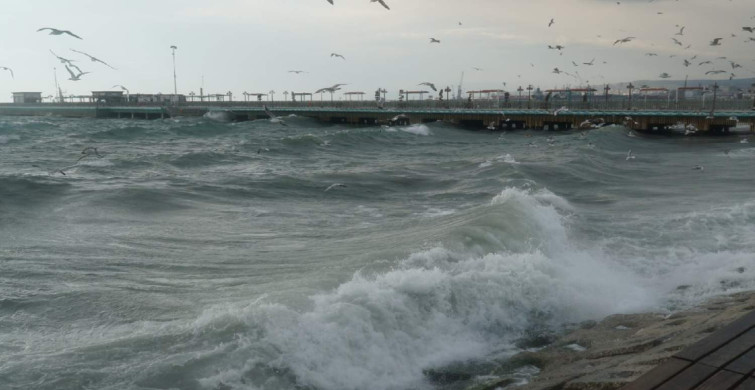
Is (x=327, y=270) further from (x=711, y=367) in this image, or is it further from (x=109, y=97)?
(x=109, y=97)

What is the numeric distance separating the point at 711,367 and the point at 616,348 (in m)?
1.95

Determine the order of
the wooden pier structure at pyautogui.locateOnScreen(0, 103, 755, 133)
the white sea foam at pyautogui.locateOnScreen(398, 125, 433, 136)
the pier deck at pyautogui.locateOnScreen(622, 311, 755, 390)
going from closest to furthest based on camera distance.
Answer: the pier deck at pyautogui.locateOnScreen(622, 311, 755, 390)
the wooden pier structure at pyautogui.locateOnScreen(0, 103, 755, 133)
the white sea foam at pyautogui.locateOnScreen(398, 125, 433, 136)

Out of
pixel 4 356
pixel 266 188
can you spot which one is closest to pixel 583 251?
pixel 4 356

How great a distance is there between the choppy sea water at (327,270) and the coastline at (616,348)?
0.38 m

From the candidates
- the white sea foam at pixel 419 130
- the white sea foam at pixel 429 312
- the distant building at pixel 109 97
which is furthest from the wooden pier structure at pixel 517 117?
the white sea foam at pixel 429 312

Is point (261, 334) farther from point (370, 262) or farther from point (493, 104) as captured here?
point (493, 104)

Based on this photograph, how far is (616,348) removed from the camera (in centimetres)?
578

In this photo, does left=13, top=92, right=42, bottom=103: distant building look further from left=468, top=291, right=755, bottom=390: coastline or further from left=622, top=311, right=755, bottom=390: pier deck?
left=622, top=311, right=755, bottom=390: pier deck

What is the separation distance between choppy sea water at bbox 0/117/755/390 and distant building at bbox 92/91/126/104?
81.9 meters

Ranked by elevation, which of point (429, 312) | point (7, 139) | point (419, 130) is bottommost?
point (429, 312)

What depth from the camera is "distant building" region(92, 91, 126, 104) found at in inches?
3734

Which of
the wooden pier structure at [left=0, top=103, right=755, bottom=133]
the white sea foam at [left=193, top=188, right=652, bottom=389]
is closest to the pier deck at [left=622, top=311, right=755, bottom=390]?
the white sea foam at [left=193, top=188, right=652, bottom=389]

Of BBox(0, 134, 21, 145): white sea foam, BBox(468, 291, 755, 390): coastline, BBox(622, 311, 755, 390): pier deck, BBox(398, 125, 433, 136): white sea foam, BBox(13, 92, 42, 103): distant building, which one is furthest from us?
BBox(13, 92, 42, 103): distant building

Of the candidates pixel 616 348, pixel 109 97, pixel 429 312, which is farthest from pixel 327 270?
pixel 109 97
